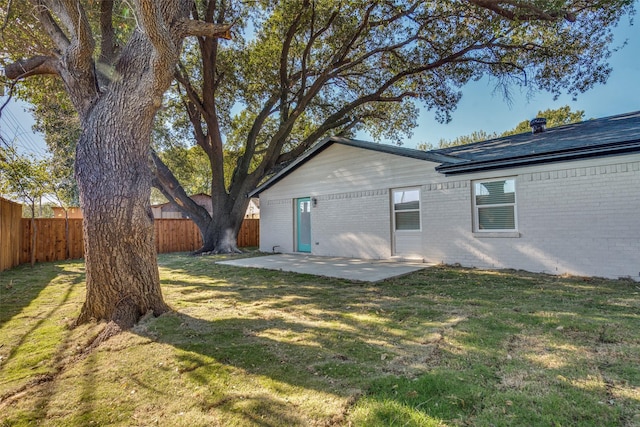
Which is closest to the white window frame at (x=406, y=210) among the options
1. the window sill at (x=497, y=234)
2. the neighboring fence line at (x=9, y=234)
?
the window sill at (x=497, y=234)

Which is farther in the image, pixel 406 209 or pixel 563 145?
pixel 406 209

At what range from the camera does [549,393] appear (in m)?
2.32

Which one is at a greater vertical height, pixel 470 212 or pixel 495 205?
pixel 495 205

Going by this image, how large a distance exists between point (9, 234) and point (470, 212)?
12416 mm

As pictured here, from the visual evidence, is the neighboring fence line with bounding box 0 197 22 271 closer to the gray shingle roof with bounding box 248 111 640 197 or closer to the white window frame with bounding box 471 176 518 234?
the gray shingle roof with bounding box 248 111 640 197

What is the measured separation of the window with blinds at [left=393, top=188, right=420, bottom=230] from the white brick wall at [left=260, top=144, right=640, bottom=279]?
0.71 ft

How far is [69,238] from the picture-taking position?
11.9m

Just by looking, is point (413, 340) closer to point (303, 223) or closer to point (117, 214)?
point (117, 214)

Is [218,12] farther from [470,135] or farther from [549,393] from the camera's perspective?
[470,135]

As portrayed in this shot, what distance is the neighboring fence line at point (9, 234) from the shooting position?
329 inches

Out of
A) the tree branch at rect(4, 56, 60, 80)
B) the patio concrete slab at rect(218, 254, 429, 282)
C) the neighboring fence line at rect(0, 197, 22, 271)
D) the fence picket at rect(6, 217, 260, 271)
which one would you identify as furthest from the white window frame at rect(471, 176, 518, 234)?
the neighboring fence line at rect(0, 197, 22, 271)

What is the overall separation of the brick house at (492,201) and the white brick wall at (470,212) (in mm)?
21

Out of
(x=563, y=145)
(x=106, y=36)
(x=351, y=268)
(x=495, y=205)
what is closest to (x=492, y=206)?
(x=495, y=205)

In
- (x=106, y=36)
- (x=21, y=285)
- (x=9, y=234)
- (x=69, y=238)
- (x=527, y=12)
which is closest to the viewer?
(x=21, y=285)
